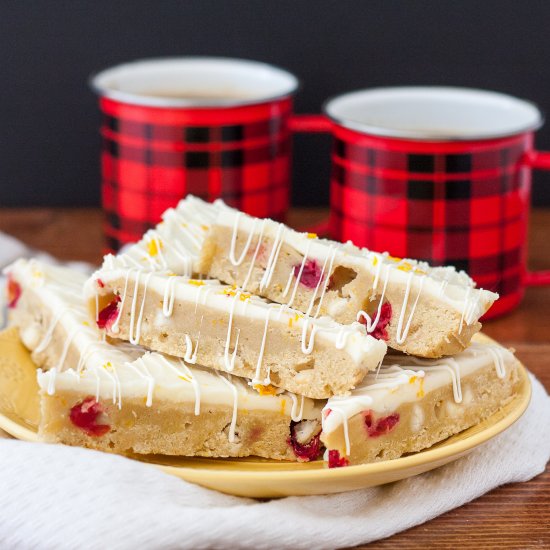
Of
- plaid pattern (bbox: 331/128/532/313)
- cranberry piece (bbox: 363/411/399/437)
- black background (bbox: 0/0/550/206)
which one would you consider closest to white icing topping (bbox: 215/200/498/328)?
cranberry piece (bbox: 363/411/399/437)

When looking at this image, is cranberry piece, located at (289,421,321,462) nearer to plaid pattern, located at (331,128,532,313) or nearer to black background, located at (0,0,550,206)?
plaid pattern, located at (331,128,532,313)

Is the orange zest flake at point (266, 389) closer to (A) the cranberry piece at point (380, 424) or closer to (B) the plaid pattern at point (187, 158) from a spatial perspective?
(A) the cranberry piece at point (380, 424)

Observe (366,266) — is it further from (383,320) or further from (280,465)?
(280,465)

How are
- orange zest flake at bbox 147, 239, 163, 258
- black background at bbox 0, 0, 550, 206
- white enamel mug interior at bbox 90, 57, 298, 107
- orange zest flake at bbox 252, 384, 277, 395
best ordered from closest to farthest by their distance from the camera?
orange zest flake at bbox 252, 384, 277, 395 < orange zest flake at bbox 147, 239, 163, 258 < white enamel mug interior at bbox 90, 57, 298, 107 < black background at bbox 0, 0, 550, 206

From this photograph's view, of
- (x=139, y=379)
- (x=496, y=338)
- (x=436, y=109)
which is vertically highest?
(x=436, y=109)

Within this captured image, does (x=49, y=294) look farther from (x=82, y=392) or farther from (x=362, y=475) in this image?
(x=362, y=475)

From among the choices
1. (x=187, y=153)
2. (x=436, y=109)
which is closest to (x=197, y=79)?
(x=187, y=153)

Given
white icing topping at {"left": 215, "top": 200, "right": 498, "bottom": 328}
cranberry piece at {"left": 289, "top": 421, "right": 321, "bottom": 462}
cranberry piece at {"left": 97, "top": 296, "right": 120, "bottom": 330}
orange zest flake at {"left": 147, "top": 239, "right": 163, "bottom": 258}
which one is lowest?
cranberry piece at {"left": 289, "top": 421, "right": 321, "bottom": 462}
